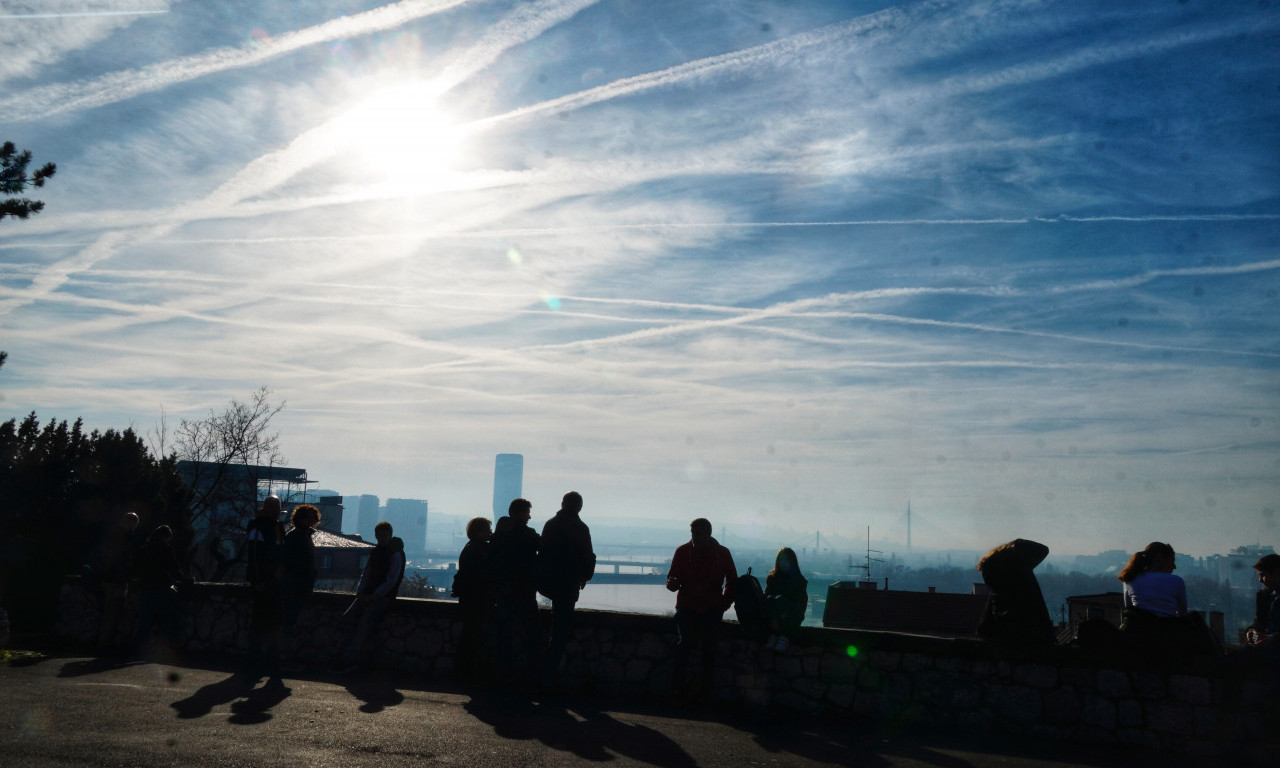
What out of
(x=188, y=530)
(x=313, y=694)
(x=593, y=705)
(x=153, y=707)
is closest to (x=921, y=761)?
(x=593, y=705)

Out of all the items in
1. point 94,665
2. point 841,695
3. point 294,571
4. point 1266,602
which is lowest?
point 94,665

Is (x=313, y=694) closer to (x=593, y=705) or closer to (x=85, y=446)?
(x=593, y=705)

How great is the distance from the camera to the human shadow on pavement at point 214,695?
273 inches

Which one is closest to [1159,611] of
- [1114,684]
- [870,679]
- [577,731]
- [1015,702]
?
[1114,684]

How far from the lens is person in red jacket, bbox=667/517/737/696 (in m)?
8.23

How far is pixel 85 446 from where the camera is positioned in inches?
848

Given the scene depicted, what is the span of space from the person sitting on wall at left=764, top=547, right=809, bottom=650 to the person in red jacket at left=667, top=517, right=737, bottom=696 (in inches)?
15.7

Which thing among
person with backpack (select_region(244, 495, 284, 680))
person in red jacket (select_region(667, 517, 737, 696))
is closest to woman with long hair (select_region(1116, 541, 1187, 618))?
person in red jacket (select_region(667, 517, 737, 696))

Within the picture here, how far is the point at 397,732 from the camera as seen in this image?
6461 mm

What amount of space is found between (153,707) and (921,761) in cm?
604

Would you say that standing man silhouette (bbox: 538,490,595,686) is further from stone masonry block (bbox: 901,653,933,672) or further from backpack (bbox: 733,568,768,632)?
stone masonry block (bbox: 901,653,933,672)

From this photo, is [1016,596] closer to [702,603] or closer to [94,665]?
[702,603]

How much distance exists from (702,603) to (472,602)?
104 inches

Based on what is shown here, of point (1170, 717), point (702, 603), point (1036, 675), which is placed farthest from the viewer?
point (702, 603)
